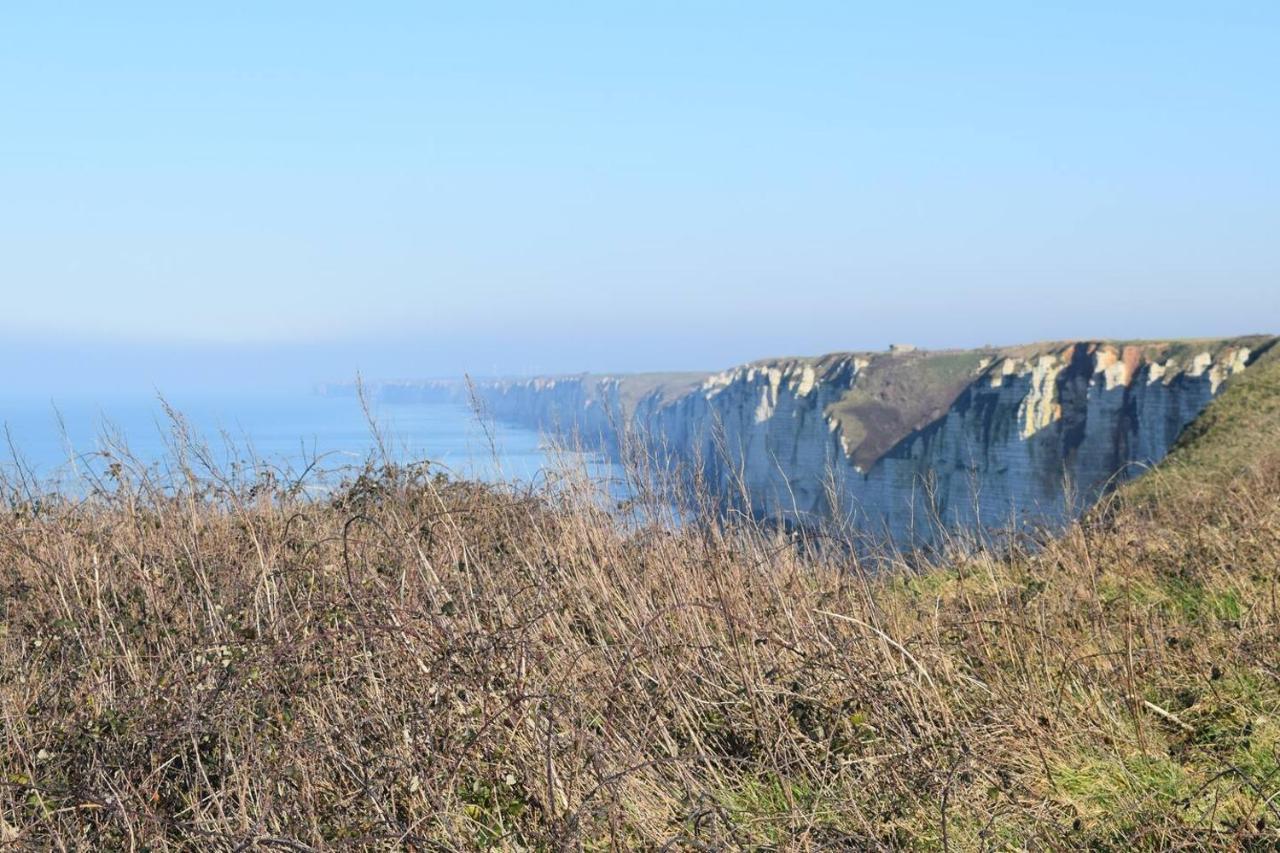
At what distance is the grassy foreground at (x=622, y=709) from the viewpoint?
10.1ft

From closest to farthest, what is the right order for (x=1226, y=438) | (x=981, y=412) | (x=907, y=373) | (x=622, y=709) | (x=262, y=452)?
(x=622, y=709), (x=262, y=452), (x=1226, y=438), (x=981, y=412), (x=907, y=373)

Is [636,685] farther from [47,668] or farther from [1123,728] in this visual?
[47,668]

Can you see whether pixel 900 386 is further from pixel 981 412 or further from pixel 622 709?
pixel 622 709

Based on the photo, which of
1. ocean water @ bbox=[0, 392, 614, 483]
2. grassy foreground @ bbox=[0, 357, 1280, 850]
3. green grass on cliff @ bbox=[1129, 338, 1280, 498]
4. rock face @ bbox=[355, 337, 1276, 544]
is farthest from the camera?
rock face @ bbox=[355, 337, 1276, 544]

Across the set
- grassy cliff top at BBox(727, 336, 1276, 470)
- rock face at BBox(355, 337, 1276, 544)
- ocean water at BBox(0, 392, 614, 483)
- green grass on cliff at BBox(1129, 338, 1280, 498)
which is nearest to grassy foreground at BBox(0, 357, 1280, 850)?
ocean water at BBox(0, 392, 614, 483)

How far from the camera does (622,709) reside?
3863 mm

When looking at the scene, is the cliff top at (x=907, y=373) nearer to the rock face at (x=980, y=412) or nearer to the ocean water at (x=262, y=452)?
the rock face at (x=980, y=412)

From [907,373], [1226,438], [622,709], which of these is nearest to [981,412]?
[907,373]

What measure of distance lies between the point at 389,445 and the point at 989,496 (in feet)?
177

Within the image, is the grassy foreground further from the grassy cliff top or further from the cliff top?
the grassy cliff top

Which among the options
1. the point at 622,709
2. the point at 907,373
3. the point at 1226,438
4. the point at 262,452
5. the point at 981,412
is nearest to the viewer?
the point at 622,709

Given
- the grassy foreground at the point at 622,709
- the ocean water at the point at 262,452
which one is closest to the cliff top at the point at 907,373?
the ocean water at the point at 262,452

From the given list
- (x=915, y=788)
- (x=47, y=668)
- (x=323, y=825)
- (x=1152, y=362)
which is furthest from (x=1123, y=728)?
(x=1152, y=362)

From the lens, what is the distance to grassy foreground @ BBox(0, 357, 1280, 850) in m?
3.09
